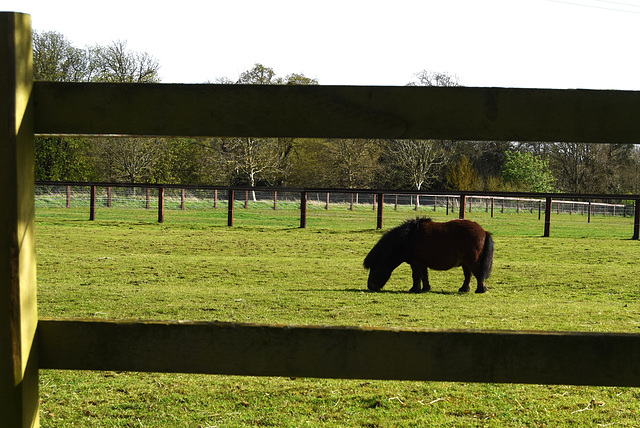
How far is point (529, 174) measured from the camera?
4288 cm

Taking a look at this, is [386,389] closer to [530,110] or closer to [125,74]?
[530,110]

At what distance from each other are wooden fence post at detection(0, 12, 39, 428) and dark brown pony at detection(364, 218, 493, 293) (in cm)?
676

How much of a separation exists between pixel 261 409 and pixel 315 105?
1873 millimetres

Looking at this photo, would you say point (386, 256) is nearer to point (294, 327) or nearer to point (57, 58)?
point (294, 327)

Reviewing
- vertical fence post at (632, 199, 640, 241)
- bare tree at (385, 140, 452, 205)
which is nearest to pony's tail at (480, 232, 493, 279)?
vertical fence post at (632, 199, 640, 241)

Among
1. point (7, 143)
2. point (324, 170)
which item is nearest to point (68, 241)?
point (7, 143)

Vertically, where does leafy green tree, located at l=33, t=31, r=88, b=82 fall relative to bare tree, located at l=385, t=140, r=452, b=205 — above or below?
above

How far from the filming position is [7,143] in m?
1.48

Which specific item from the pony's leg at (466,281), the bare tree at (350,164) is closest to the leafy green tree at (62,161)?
the bare tree at (350,164)

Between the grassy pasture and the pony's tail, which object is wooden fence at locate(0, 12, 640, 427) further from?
the pony's tail

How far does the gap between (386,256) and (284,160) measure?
114 feet

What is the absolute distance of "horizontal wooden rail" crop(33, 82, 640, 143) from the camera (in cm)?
157

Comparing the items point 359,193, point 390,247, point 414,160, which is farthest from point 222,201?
point 390,247

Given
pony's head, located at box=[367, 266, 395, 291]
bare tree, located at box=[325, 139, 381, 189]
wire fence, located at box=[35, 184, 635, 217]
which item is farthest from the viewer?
bare tree, located at box=[325, 139, 381, 189]
